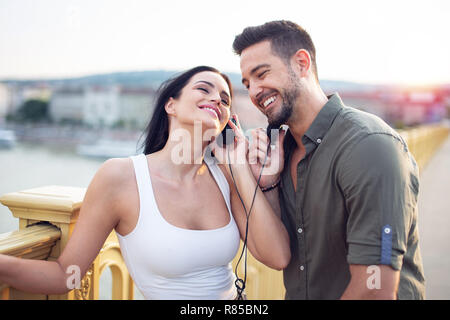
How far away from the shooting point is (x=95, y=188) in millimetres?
1485

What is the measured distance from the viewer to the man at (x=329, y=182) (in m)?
1.31

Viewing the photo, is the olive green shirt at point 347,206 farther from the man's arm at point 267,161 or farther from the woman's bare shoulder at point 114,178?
the woman's bare shoulder at point 114,178

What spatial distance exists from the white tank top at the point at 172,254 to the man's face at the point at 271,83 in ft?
1.98

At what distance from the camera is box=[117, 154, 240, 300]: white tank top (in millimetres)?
1535

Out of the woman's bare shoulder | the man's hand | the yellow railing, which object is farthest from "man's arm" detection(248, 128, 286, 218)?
the yellow railing

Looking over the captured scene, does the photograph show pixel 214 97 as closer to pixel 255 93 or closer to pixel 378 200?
pixel 255 93

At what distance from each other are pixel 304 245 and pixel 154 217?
0.69 meters

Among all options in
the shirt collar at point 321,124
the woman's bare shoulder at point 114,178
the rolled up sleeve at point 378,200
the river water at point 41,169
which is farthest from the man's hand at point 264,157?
the river water at point 41,169

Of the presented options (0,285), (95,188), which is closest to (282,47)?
(95,188)

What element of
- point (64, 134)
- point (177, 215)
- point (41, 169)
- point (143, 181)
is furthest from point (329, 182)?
point (64, 134)

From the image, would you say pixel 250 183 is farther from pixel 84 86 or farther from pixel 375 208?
pixel 84 86

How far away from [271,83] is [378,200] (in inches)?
30.4

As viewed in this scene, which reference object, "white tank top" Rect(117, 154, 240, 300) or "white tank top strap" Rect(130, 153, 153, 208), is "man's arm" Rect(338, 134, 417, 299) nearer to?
"white tank top" Rect(117, 154, 240, 300)

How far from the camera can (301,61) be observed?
1.84 metres
